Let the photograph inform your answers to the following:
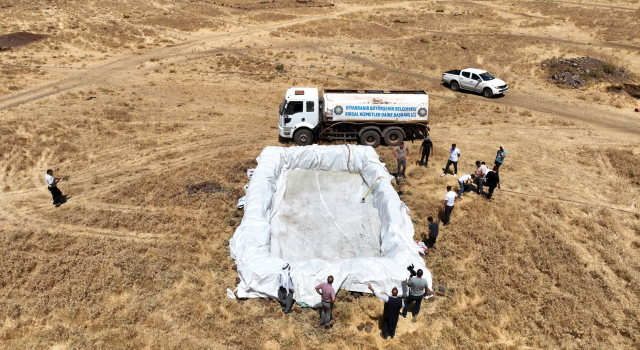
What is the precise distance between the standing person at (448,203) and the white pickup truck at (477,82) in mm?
15984

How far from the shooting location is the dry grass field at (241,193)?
8758 mm

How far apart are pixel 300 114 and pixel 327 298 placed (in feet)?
35.5

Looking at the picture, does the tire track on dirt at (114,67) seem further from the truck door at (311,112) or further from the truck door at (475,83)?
the truck door at (475,83)

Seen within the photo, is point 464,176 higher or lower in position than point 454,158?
lower

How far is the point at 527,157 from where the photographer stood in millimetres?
16969

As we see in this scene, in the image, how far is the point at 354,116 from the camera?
17266 mm

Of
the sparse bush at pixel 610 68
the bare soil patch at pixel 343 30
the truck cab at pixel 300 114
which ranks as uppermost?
the bare soil patch at pixel 343 30

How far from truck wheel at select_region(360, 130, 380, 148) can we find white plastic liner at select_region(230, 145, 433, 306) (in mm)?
3118

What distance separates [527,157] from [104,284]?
1783cm

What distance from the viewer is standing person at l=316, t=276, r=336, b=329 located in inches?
326

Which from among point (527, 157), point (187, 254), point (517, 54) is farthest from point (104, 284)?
point (517, 54)

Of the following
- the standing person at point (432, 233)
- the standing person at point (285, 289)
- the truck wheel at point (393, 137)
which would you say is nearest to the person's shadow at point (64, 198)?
the standing person at point (285, 289)

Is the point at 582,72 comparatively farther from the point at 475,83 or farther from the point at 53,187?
the point at 53,187

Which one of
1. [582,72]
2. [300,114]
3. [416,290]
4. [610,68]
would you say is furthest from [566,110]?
[416,290]
